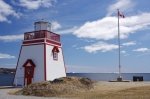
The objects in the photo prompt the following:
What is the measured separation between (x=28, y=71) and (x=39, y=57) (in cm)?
203

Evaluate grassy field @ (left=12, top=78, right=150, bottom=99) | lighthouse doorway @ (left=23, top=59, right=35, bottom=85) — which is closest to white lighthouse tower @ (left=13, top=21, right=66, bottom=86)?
lighthouse doorway @ (left=23, top=59, right=35, bottom=85)

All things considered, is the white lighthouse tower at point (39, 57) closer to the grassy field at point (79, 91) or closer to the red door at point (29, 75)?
the red door at point (29, 75)

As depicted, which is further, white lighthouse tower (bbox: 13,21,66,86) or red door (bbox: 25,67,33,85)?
red door (bbox: 25,67,33,85)

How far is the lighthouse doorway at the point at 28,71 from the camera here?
33.6m

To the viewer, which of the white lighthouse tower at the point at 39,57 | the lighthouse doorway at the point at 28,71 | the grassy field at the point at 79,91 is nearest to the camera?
the grassy field at the point at 79,91

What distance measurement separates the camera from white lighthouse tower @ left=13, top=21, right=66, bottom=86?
108 feet

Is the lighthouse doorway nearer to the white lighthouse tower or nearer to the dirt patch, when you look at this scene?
the white lighthouse tower

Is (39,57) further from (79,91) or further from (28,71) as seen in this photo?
(79,91)

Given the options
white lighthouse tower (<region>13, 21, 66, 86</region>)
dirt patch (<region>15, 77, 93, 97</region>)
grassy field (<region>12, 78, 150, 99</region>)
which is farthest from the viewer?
white lighthouse tower (<region>13, 21, 66, 86</region>)

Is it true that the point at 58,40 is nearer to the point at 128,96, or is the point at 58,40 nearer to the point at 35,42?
the point at 35,42

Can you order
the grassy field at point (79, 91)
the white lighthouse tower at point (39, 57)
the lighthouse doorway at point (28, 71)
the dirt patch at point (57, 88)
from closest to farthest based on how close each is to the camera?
the grassy field at point (79, 91) → the dirt patch at point (57, 88) → the white lighthouse tower at point (39, 57) → the lighthouse doorway at point (28, 71)

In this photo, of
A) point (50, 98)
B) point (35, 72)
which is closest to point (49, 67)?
point (35, 72)

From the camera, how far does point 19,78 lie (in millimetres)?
35031

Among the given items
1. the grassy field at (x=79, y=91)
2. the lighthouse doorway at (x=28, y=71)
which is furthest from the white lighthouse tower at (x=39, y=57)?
the grassy field at (x=79, y=91)
